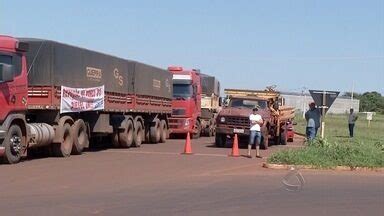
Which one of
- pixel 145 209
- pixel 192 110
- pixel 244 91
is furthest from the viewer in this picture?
pixel 192 110

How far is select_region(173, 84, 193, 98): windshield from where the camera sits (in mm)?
34812

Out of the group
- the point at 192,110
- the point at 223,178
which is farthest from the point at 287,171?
the point at 192,110

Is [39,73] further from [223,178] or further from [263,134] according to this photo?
[263,134]

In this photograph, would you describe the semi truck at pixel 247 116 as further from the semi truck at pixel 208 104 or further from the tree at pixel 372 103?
the tree at pixel 372 103

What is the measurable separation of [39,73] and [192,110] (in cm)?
1679

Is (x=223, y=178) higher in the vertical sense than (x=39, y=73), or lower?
lower

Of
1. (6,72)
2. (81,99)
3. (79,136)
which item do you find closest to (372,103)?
(81,99)

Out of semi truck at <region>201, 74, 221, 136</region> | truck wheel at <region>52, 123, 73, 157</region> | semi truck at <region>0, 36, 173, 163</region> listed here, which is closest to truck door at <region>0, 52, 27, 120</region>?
semi truck at <region>0, 36, 173, 163</region>

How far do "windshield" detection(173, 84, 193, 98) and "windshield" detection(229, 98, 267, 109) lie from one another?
660 centimetres

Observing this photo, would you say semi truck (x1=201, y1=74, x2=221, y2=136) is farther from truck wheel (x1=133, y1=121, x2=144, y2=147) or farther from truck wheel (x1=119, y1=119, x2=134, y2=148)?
truck wheel (x1=119, y1=119, x2=134, y2=148)

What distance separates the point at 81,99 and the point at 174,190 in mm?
9704

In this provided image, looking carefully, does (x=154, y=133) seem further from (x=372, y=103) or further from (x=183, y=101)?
(x=372, y=103)

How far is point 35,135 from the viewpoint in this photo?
712 inches

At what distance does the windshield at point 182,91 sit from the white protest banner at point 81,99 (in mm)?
11984
